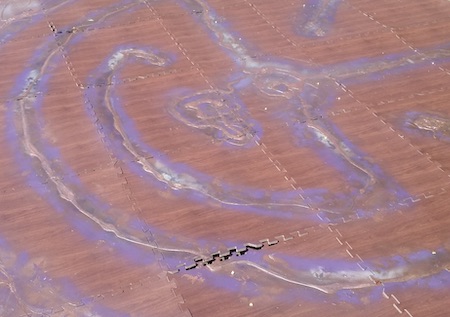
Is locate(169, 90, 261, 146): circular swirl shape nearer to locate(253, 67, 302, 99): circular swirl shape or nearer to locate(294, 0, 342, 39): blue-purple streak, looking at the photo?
locate(253, 67, 302, 99): circular swirl shape

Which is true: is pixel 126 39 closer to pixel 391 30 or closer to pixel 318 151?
pixel 318 151

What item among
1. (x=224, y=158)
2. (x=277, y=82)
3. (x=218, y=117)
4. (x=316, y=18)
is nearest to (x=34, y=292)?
(x=224, y=158)

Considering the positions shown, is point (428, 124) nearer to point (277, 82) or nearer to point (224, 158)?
point (277, 82)

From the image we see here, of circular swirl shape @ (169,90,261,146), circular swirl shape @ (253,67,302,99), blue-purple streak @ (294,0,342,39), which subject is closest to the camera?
circular swirl shape @ (169,90,261,146)

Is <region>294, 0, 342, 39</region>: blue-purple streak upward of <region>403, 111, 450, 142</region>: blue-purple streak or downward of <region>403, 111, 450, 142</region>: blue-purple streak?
upward

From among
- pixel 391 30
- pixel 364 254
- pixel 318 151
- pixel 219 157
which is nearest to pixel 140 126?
pixel 219 157

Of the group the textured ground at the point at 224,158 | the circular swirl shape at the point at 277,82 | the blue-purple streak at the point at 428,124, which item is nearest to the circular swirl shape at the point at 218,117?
the textured ground at the point at 224,158

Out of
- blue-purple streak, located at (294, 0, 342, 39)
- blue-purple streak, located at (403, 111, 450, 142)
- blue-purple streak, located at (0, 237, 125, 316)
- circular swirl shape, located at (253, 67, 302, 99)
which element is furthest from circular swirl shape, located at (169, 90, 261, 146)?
blue-purple streak, located at (0, 237, 125, 316)
